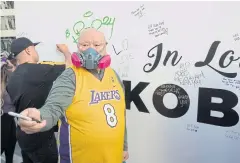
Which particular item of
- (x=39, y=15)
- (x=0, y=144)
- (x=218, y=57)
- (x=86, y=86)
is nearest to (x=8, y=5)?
(x=39, y=15)

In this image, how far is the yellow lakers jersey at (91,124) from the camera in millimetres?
1516

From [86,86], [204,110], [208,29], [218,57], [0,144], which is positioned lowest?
[0,144]

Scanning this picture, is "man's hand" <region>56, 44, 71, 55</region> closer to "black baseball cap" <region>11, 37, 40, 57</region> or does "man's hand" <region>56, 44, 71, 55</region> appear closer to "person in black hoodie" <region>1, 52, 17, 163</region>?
"black baseball cap" <region>11, 37, 40, 57</region>

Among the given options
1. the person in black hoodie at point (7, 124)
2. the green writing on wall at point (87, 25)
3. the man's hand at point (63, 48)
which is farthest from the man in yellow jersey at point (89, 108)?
the person in black hoodie at point (7, 124)

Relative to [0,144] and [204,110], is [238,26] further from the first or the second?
[0,144]

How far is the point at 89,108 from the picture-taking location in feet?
4.97

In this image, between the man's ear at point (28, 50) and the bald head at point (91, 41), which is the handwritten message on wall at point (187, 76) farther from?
the man's ear at point (28, 50)

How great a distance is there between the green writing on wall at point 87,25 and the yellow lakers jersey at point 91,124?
772mm

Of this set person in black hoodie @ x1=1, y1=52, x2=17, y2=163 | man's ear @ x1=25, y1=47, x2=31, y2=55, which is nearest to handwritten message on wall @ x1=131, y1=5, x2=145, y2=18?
man's ear @ x1=25, y1=47, x2=31, y2=55

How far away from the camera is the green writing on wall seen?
230 centimetres

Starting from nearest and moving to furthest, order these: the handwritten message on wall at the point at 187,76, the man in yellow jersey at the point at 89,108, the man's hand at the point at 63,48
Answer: the man in yellow jersey at the point at 89,108, the handwritten message on wall at the point at 187,76, the man's hand at the point at 63,48

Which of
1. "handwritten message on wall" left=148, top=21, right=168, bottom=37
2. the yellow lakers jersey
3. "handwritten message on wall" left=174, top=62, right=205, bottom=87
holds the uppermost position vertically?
"handwritten message on wall" left=148, top=21, right=168, bottom=37

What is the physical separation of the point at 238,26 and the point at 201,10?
245 mm

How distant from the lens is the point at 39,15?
269cm
